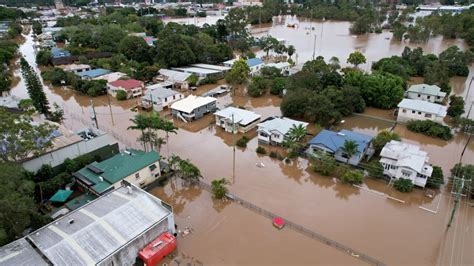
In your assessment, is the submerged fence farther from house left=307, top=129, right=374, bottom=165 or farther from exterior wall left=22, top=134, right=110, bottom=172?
exterior wall left=22, top=134, right=110, bottom=172

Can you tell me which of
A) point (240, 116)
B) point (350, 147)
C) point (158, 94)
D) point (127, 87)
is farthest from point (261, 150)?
point (127, 87)

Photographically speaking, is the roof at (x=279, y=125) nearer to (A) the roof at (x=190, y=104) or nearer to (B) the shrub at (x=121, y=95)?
(A) the roof at (x=190, y=104)

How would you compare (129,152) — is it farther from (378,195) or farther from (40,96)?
(378,195)

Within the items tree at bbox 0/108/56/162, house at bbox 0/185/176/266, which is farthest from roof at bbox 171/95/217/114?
house at bbox 0/185/176/266

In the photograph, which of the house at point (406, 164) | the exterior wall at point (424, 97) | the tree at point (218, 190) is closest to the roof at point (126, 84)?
the tree at point (218, 190)

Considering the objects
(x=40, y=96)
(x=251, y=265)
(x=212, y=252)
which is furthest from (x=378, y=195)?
(x=40, y=96)
